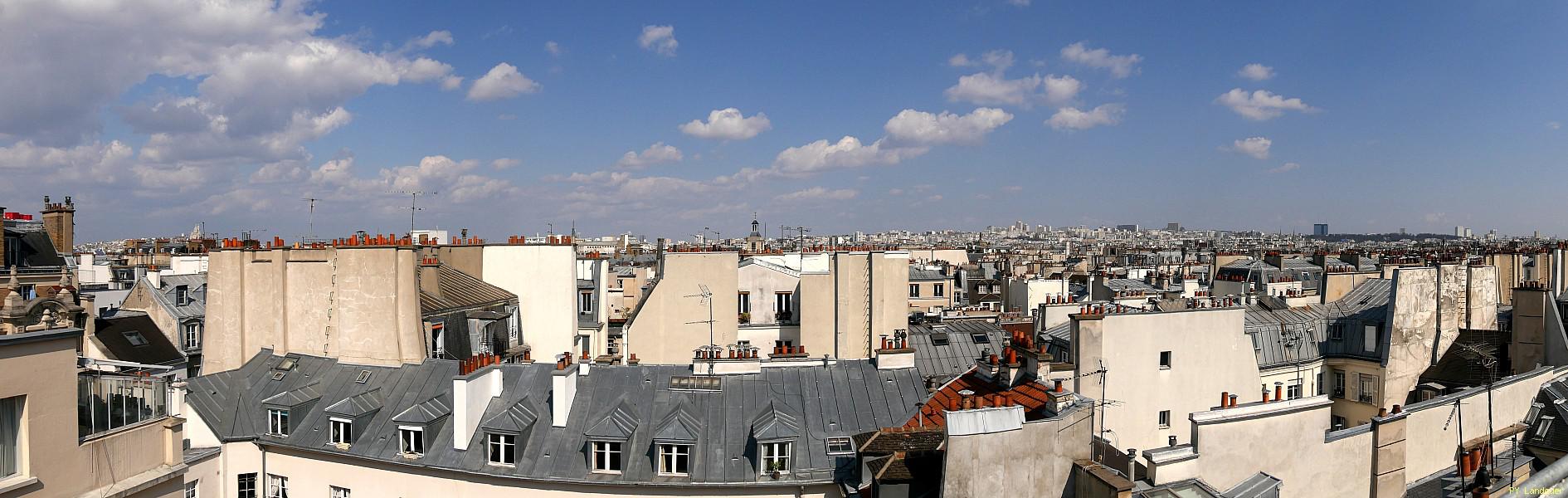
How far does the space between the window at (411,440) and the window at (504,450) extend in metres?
1.38

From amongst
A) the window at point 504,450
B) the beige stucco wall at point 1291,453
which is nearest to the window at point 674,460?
the window at point 504,450

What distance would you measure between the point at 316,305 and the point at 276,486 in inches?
161

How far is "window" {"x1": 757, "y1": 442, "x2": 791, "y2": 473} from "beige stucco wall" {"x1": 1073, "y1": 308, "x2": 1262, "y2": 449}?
21.6 feet

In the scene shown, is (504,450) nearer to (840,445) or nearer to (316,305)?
(840,445)

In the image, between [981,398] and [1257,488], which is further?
[981,398]

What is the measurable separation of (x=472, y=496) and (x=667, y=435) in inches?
147

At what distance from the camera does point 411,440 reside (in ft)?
51.8

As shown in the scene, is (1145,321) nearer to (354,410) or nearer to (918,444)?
(918,444)

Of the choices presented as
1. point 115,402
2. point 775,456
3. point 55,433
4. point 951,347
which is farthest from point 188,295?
point 775,456

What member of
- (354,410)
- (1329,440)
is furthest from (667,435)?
(1329,440)

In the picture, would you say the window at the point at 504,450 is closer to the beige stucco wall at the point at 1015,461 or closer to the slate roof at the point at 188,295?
the beige stucco wall at the point at 1015,461

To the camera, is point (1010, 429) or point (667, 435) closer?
point (1010, 429)

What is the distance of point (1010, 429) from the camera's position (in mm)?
9984

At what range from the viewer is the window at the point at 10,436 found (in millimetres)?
9922
